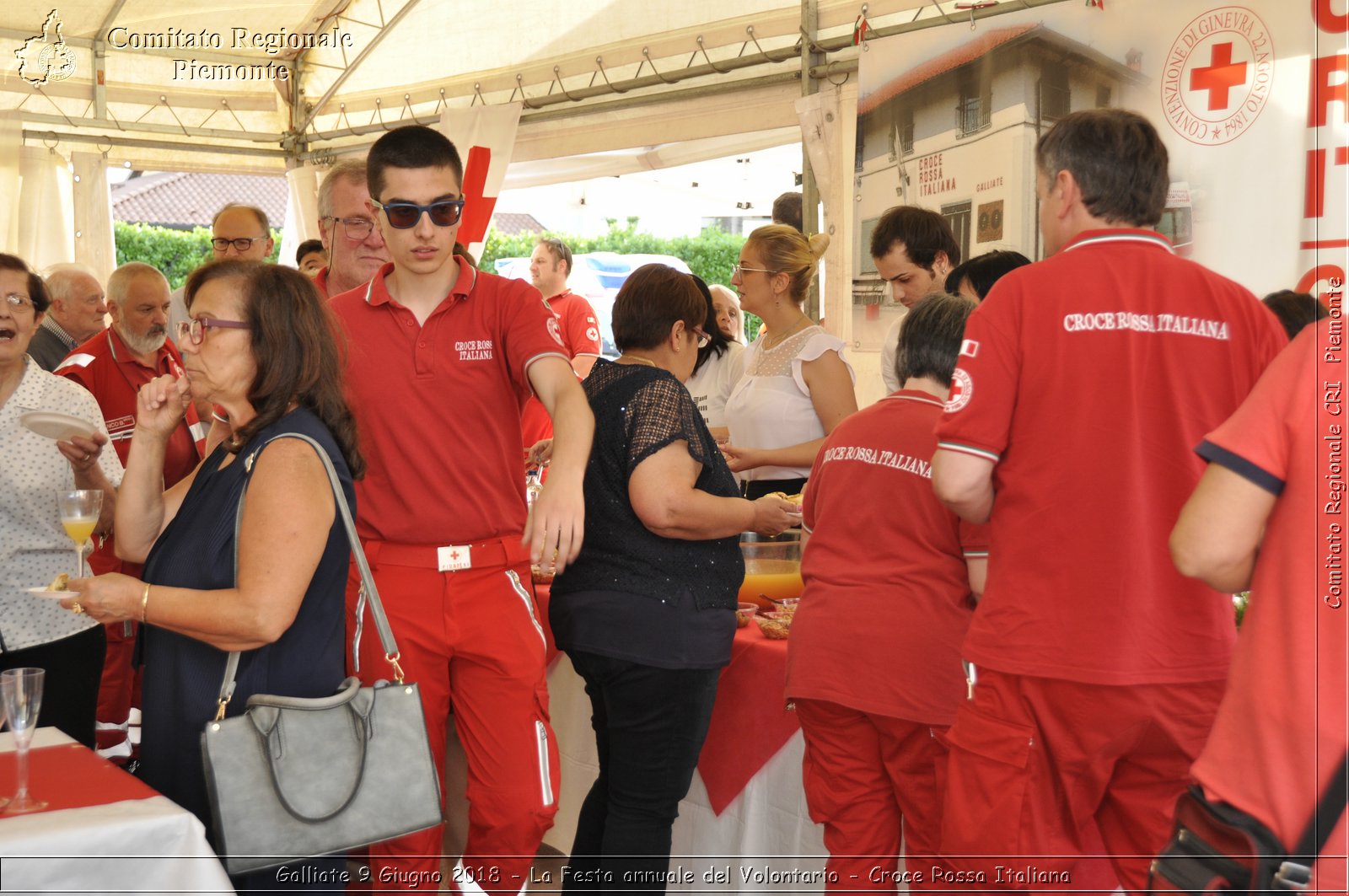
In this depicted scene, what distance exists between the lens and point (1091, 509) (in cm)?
179

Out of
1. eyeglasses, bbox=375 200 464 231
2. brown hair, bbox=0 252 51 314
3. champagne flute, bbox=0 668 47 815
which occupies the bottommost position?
champagne flute, bbox=0 668 47 815

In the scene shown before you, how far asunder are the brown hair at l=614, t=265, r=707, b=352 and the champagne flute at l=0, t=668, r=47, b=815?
1299 mm

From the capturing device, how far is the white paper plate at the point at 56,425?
261cm

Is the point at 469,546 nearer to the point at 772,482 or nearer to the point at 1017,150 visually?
the point at 772,482

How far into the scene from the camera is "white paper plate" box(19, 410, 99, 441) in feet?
8.55

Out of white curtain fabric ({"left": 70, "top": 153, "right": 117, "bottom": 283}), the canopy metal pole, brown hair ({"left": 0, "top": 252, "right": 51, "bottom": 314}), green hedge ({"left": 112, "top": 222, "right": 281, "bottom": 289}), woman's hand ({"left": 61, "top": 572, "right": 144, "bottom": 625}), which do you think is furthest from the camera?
green hedge ({"left": 112, "top": 222, "right": 281, "bottom": 289})

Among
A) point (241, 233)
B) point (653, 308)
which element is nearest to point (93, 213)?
point (241, 233)

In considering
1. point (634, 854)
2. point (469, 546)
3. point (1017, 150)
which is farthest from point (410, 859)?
point (1017, 150)

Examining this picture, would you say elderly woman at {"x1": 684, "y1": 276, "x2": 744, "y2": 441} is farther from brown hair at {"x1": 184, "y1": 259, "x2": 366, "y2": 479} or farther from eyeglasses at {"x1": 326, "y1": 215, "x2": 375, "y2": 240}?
brown hair at {"x1": 184, "y1": 259, "x2": 366, "y2": 479}

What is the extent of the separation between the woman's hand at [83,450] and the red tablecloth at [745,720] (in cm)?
Answer: 154

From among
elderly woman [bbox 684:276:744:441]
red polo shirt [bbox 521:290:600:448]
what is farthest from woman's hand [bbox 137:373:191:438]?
red polo shirt [bbox 521:290:600:448]

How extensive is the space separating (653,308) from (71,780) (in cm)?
143

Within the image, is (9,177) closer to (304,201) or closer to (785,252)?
(304,201)

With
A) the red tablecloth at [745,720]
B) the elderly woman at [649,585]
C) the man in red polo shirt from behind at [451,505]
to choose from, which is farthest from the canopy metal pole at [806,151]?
the man in red polo shirt from behind at [451,505]
